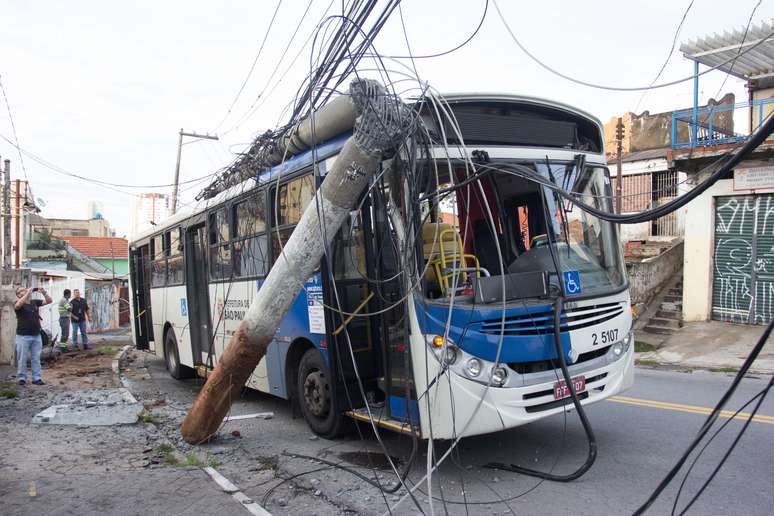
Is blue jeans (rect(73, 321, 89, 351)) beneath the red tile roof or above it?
beneath

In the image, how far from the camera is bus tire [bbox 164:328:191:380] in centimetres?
1145

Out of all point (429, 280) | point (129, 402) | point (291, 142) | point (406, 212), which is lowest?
point (129, 402)

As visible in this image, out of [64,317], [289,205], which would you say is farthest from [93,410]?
[64,317]

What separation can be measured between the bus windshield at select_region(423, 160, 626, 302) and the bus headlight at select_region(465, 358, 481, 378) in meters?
0.52

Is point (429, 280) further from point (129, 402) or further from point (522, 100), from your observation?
point (129, 402)

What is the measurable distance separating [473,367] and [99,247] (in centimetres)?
5409

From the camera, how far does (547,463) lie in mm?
5387

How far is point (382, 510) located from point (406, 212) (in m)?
2.35

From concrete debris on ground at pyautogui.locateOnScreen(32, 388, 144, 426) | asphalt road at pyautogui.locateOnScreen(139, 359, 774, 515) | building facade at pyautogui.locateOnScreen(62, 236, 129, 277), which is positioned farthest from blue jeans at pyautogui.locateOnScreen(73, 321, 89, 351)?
building facade at pyautogui.locateOnScreen(62, 236, 129, 277)

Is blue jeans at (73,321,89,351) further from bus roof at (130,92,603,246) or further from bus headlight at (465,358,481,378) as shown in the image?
bus headlight at (465,358,481,378)

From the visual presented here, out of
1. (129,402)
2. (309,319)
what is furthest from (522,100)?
(129,402)

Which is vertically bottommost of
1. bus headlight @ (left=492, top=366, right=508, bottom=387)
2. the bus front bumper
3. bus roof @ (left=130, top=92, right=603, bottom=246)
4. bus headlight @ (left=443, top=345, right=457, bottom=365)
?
the bus front bumper

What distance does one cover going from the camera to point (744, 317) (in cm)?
1410

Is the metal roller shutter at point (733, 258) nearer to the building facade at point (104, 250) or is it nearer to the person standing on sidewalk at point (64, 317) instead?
the person standing on sidewalk at point (64, 317)
